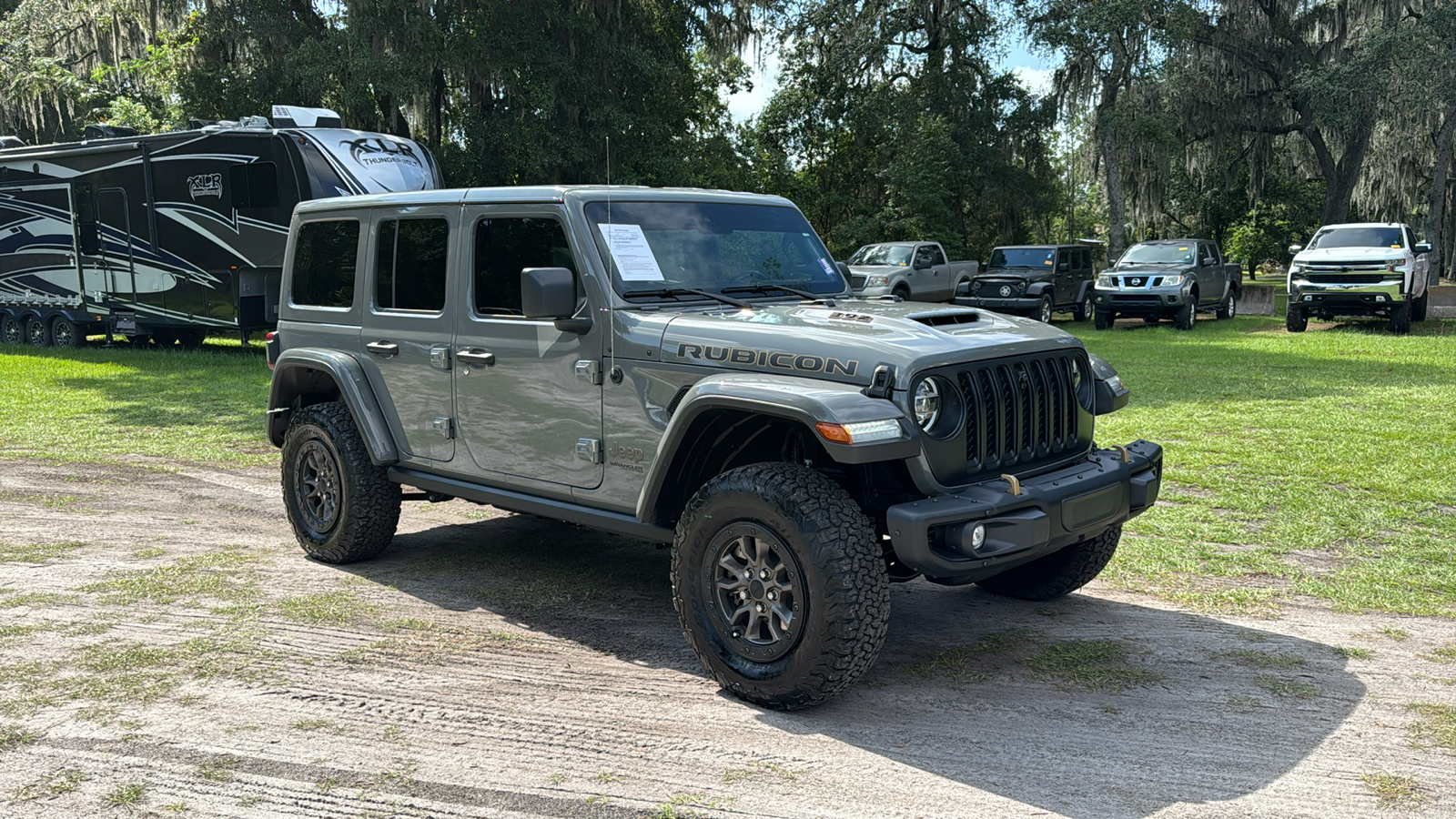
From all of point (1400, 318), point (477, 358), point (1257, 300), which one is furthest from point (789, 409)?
point (1257, 300)

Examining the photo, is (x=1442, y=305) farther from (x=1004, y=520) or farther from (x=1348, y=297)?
(x=1004, y=520)

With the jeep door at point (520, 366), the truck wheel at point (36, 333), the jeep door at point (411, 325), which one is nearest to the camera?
the jeep door at point (520, 366)

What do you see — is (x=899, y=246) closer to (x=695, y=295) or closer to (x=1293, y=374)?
(x=1293, y=374)

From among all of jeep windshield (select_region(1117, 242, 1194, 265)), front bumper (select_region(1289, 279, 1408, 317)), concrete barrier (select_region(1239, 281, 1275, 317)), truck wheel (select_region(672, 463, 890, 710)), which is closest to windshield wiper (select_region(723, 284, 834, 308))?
truck wheel (select_region(672, 463, 890, 710))

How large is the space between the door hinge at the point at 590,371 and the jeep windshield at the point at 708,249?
338mm

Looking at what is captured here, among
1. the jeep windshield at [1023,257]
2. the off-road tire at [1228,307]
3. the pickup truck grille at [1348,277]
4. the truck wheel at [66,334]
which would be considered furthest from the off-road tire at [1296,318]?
the truck wheel at [66,334]

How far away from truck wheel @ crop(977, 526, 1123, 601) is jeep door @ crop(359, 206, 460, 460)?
2876 millimetres

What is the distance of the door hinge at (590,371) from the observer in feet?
16.2

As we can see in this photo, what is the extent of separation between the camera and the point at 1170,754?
3881 mm

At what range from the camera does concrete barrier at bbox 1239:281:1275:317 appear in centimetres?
2772

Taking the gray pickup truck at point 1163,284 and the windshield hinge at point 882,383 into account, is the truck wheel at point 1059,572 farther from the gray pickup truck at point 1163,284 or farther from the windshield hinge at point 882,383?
the gray pickup truck at point 1163,284

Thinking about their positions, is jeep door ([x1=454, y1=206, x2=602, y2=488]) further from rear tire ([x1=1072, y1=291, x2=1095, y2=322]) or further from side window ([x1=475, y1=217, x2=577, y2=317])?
rear tire ([x1=1072, y1=291, x2=1095, y2=322])

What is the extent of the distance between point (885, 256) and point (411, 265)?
67.1ft

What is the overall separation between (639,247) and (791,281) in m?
0.83
